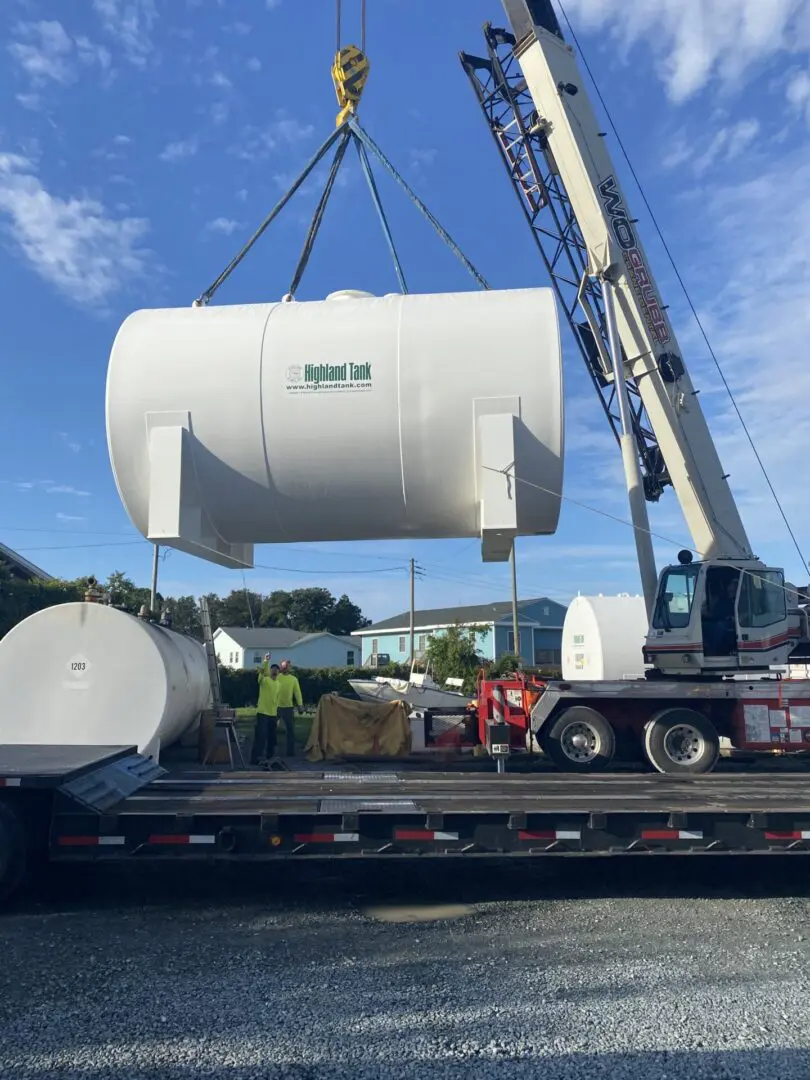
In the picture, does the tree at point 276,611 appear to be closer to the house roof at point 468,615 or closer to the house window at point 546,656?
the house roof at point 468,615

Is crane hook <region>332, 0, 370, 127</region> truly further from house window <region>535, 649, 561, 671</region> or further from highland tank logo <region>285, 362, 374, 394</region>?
house window <region>535, 649, 561, 671</region>

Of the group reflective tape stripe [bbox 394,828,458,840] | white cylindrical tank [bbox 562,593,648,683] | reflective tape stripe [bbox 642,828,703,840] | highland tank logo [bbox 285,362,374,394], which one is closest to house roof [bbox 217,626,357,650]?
white cylindrical tank [bbox 562,593,648,683]

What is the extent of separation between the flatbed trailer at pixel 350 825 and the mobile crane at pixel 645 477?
4028mm

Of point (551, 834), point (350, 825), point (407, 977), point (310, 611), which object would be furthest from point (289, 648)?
point (407, 977)

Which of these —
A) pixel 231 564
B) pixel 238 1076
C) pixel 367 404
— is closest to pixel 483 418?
pixel 367 404

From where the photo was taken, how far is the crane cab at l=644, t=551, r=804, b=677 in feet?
35.2

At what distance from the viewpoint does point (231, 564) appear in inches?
386

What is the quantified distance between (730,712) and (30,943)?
28.5 feet

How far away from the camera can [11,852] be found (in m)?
5.96

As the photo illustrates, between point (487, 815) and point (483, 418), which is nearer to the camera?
point (487, 815)

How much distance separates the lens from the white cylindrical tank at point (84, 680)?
10.0 m

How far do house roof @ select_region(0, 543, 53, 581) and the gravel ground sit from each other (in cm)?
2047

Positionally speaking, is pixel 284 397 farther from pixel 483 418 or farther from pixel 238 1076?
pixel 238 1076

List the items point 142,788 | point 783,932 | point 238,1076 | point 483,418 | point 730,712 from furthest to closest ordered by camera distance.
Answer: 1. point 730,712
2. point 483,418
3. point 142,788
4. point 783,932
5. point 238,1076
